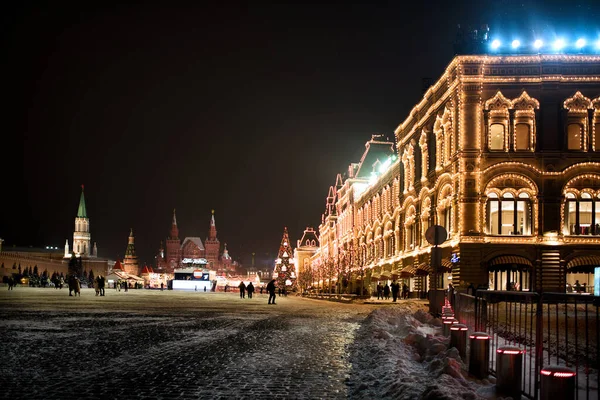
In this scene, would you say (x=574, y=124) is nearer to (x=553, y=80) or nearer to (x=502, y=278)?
(x=553, y=80)

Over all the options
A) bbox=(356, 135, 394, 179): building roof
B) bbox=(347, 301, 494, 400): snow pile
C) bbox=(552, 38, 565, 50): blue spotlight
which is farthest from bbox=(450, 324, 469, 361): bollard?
bbox=(356, 135, 394, 179): building roof

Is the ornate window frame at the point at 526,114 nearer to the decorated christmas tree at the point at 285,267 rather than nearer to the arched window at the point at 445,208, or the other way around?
the arched window at the point at 445,208

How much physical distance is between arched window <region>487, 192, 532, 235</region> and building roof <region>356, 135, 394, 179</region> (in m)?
52.3

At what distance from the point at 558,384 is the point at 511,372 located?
5.02 ft

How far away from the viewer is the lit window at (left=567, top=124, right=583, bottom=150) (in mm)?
40438

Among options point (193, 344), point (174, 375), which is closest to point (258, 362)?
point (174, 375)

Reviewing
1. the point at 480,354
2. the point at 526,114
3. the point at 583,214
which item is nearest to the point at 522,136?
the point at 526,114

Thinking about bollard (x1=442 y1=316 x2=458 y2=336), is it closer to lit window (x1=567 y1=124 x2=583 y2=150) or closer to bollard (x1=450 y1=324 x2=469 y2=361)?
bollard (x1=450 y1=324 x2=469 y2=361)

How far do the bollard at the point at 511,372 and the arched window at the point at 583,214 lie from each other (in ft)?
115

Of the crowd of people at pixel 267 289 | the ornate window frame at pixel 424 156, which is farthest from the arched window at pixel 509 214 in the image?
the crowd of people at pixel 267 289

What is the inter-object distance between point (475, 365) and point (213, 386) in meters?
3.54

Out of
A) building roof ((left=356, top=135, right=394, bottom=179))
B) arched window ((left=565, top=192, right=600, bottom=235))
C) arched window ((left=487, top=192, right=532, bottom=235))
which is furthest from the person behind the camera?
building roof ((left=356, top=135, right=394, bottom=179))

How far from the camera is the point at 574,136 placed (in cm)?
4053

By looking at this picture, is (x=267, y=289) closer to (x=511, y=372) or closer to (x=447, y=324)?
(x=447, y=324)
